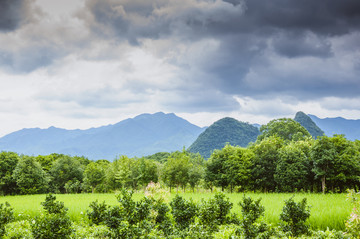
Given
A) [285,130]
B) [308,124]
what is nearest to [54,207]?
[285,130]

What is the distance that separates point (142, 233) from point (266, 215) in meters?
8.45

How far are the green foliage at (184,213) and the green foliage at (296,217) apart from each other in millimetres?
4648

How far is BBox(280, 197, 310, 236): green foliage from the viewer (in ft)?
36.4

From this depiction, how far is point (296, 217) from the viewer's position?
11273 mm

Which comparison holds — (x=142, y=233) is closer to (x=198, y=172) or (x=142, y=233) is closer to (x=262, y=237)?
(x=262, y=237)

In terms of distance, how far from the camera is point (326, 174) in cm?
2808

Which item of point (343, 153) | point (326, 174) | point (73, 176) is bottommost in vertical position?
point (73, 176)

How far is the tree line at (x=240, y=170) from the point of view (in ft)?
93.4

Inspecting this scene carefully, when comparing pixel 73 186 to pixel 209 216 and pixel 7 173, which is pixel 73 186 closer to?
pixel 7 173

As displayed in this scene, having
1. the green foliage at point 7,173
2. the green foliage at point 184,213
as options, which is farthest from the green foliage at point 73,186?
the green foliage at point 184,213

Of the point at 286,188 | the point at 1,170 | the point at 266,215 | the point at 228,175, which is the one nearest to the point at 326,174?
the point at 286,188

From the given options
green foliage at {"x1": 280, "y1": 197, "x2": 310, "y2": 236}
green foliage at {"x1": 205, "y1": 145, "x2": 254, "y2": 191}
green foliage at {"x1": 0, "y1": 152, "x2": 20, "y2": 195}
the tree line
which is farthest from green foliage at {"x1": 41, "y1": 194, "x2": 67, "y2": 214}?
green foliage at {"x1": 0, "y1": 152, "x2": 20, "y2": 195}

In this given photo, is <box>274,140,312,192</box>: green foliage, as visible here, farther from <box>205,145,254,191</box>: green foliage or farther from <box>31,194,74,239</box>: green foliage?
<box>31,194,74,239</box>: green foliage

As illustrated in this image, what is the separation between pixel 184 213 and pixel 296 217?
5.71 metres
